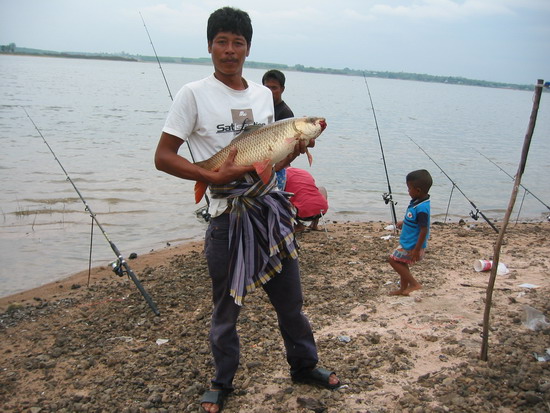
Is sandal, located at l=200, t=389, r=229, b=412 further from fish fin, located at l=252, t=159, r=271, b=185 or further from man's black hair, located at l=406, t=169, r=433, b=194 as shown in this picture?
man's black hair, located at l=406, t=169, r=433, b=194

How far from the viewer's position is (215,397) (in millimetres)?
2984

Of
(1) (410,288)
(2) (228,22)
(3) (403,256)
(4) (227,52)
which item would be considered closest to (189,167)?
(4) (227,52)

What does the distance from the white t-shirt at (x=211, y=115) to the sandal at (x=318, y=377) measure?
122 centimetres

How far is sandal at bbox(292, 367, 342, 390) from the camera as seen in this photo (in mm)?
3145

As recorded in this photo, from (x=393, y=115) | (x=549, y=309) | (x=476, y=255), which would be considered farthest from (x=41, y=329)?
(x=393, y=115)

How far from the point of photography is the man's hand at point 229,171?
2.58 metres

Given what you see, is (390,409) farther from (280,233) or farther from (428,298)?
(428,298)

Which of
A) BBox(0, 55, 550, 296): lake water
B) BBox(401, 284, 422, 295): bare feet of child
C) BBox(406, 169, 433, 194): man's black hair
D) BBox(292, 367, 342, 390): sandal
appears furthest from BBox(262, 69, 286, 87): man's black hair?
BBox(292, 367, 342, 390): sandal

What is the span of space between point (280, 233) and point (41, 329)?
9.68ft

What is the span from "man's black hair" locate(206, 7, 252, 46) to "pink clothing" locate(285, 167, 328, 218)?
4.49 meters

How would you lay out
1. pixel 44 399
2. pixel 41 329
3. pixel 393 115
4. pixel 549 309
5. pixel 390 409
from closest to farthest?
pixel 390 409, pixel 44 399, pixel 549 309, pixel 41 329, pixel 393 115

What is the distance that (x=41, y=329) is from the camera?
4.62 m

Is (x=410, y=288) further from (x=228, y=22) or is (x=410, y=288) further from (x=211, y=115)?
(x=228, y=22)

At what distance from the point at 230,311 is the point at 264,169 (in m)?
0.85
